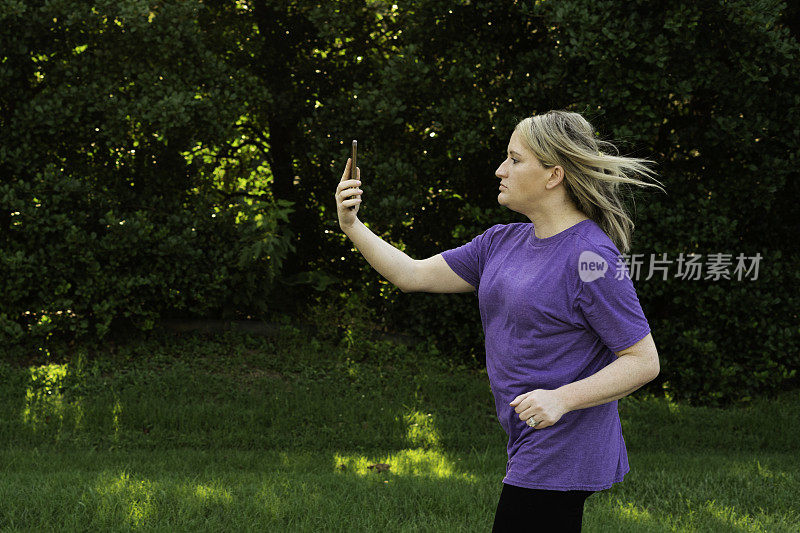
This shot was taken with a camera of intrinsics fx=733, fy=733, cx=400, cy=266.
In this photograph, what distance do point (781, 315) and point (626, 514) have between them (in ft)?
15.8

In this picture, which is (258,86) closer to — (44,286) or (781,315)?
(44,286)

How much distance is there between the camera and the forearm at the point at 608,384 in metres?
2.29

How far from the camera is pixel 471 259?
9.87ft

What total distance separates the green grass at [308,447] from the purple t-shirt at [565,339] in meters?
2.65

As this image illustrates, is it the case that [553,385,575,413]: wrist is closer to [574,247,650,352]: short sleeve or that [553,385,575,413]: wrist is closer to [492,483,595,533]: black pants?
[574,247,650,352]: short sleeve

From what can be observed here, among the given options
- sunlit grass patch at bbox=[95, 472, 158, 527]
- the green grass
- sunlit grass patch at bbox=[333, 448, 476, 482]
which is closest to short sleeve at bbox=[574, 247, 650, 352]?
the green grass

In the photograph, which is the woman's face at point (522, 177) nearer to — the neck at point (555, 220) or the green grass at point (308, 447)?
the neck at point (555, 220)

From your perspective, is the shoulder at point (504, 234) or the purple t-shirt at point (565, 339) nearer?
the purple t-shirt at point (565, 339)

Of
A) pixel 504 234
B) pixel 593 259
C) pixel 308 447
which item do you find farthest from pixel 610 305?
pixel 308 447

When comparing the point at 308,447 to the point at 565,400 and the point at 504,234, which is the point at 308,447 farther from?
the point at 565,400

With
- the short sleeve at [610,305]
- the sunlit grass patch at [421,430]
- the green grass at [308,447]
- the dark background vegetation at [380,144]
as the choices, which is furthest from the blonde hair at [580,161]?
the dark background vegetation at [380,144]

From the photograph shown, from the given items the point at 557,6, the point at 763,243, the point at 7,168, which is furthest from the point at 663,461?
the point at 7,168

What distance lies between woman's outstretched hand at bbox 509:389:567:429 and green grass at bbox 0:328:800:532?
289 centimetres

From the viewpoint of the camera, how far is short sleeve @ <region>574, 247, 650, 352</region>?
7.64 feet
